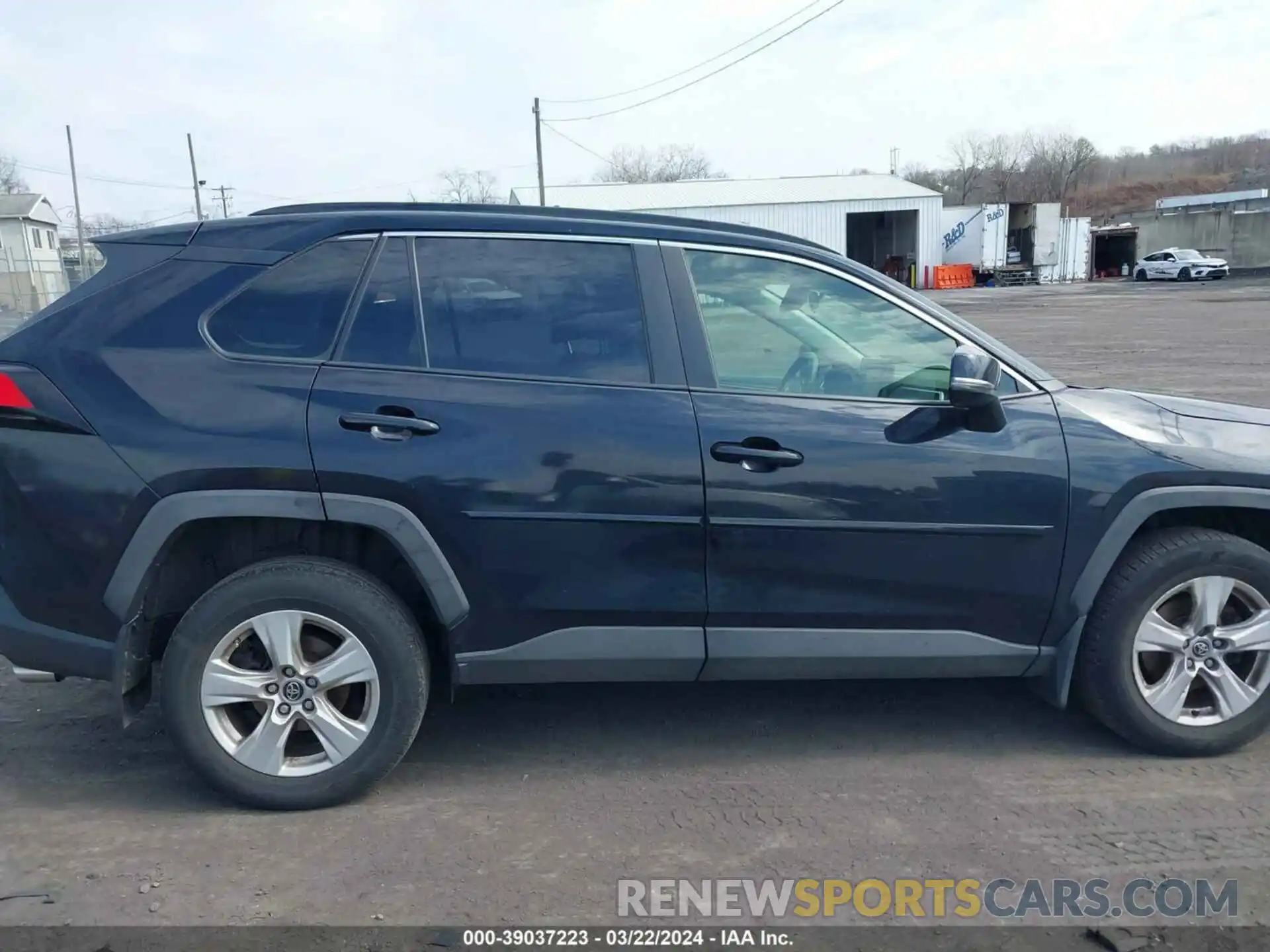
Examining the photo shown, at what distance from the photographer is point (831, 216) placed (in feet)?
160

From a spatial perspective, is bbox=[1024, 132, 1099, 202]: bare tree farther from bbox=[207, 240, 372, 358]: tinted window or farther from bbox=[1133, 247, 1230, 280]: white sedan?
bbox=[207, 240, 372, 358]: tinted window

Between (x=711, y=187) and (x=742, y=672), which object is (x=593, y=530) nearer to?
(x=742, y=672)

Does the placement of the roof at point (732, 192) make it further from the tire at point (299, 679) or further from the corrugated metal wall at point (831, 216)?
the tire at point (299, 679)

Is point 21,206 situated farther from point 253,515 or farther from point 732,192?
point 253,515

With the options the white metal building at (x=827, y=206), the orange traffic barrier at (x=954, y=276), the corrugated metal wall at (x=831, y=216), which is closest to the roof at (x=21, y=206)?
the white metal building at (x=827, y=206)

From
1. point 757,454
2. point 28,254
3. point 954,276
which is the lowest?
point 954,276

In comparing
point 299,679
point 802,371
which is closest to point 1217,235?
point 802,371

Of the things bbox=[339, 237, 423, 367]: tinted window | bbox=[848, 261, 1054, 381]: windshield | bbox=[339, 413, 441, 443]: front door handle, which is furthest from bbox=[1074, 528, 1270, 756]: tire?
bbox=[339, 237, 423, 367]: tinted window

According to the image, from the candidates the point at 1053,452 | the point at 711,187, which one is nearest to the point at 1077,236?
the point at 711,187

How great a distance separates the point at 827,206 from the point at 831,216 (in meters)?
0.52

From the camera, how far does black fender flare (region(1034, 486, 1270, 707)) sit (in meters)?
3.40

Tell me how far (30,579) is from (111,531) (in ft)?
1.13

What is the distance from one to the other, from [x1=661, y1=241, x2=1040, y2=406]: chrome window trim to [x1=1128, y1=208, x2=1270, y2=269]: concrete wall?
6040 centimetres

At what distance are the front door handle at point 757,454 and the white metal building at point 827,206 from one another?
138ft
